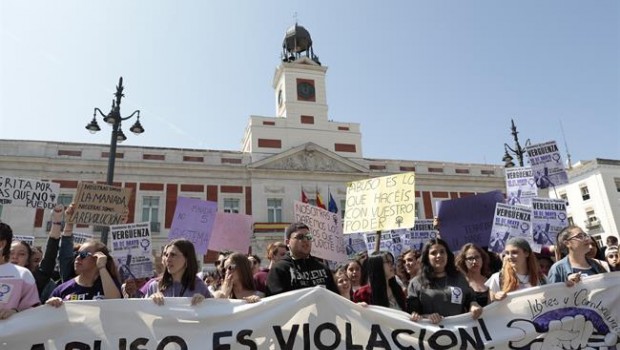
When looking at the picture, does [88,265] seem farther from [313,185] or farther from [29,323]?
[313,185]

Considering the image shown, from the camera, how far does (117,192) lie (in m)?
9.31

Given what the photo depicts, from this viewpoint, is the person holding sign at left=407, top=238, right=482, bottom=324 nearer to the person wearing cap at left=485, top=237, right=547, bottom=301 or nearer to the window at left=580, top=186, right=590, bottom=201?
the person wearing cap at left=485, top=237, right=547, bottom=301

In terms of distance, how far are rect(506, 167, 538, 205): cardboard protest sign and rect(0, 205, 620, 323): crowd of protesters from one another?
5587 mm

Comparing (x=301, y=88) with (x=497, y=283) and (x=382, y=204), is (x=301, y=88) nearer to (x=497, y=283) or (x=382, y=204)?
(x=382, y=204)

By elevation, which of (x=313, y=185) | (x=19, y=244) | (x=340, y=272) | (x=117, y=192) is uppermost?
(x=313, y=185)

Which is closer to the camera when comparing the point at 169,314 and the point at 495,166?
the point at 169,314

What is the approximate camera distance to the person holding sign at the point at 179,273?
4207 millimetres

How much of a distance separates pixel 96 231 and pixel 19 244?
2421 cm

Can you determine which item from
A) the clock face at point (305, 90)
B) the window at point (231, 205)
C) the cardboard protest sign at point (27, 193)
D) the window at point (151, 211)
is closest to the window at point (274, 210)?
the window at point (231, 205)

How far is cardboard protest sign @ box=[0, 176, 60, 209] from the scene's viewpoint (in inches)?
340

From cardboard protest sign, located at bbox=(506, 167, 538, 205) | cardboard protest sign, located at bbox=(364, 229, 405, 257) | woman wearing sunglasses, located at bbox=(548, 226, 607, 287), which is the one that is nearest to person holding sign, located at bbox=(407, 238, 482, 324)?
woman wearing sunglasses, located at bbox=(548, 226, 607, 287)

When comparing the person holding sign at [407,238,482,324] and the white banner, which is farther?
the person holding sign at [407,238,482,324]

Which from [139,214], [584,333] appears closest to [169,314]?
[584,333]

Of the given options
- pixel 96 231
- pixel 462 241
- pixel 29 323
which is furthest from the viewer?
pixel 96 231
